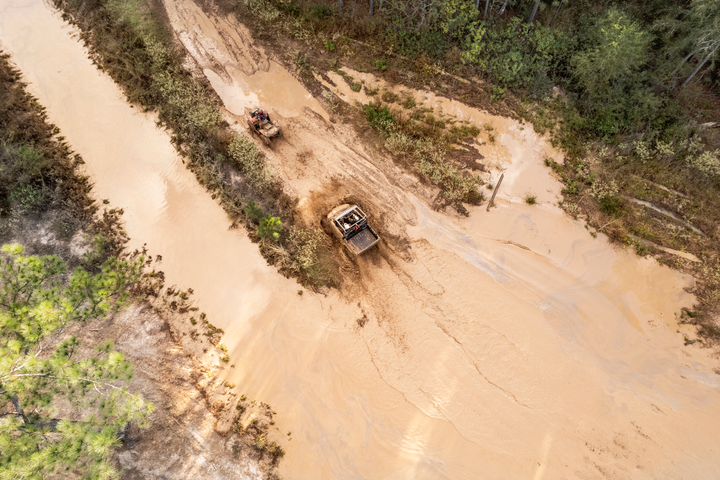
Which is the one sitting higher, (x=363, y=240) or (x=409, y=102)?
(x=409, y=102)

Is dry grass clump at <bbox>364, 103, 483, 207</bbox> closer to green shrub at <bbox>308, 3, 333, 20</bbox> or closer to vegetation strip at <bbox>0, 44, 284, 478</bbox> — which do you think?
green shrub at <bbox>308, 3, 333, 20</bbox>

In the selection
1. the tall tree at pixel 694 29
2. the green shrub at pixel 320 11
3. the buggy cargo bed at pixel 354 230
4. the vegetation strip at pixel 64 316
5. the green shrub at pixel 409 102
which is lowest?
the vegetation strip at pixel 64 316

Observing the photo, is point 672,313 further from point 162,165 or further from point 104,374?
point 162,165

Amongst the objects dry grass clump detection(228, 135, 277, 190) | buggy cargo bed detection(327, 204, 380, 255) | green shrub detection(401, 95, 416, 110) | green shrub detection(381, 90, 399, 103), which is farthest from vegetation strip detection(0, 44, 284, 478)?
green shrub detection(401, 95, 416, 110)

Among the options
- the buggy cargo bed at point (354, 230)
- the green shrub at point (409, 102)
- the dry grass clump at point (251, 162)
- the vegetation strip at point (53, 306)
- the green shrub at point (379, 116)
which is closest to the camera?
the vegetation strip at point (53, 306)

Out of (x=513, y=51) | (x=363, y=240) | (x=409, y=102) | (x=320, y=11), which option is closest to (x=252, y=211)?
(x=363, y=240)

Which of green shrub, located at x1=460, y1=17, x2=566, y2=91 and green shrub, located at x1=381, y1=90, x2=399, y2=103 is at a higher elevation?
green shrub, located at x1=460, y1=17, x2=566, y2=91

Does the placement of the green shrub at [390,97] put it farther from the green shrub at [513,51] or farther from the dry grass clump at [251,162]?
the dry grass clump at [251,162]

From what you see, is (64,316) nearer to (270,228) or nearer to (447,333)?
(270,228)

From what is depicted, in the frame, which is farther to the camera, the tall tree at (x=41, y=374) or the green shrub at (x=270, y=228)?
the green shrub at (x=270, y=228)

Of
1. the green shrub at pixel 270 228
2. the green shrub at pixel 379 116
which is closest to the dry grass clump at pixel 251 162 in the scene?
the green shrub at pixel 270 228
